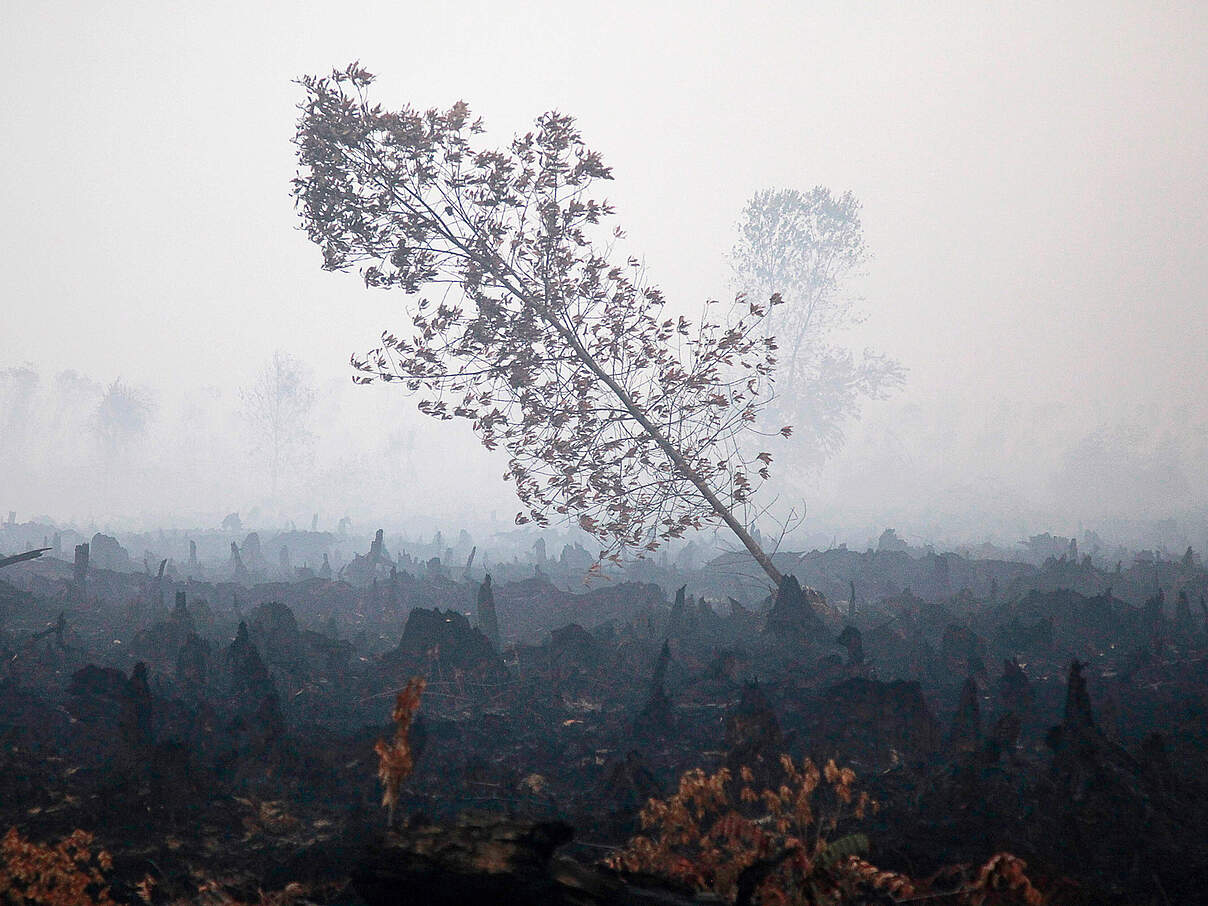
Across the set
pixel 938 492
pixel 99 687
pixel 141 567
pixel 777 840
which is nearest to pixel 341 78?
pixel 99 687

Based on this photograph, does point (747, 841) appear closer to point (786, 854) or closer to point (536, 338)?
point (786, 854)

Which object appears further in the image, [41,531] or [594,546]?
[594,546]

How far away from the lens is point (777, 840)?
592 centimetres

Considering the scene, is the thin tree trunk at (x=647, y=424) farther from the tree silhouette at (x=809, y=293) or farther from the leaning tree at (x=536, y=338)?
the tree silhouette at (x=809, y=293)

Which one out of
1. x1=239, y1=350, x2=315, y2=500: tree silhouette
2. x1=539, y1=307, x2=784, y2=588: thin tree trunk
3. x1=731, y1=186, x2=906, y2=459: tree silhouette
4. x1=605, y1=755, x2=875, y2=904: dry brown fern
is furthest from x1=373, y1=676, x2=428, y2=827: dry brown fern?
x1=239, y1=350, x2=315, y2=500: tree silhouette

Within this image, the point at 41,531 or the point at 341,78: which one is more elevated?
the point at 341,78

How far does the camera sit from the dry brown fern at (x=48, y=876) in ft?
15.0

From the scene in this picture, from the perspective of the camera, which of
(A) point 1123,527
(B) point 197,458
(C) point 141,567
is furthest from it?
(B) point 197,458

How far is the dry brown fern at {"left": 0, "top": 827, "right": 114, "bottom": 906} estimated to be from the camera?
4.56 meters

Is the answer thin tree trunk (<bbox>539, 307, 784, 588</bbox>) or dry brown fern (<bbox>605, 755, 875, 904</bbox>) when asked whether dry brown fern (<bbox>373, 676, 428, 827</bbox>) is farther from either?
thin tree trunk (<bbox>539, 307, 784, 588</bbox>)

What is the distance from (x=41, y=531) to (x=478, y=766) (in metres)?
41.4

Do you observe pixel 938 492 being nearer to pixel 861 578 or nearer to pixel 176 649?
pixel 861 578

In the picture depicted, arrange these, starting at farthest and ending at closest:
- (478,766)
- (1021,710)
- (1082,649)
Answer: (1082,649) → (1021,710) → (478,766)

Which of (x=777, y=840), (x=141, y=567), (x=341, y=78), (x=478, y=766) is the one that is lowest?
(x=777, y=840)
